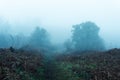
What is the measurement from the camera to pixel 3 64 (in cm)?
2848

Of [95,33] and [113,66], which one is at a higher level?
[95,33]

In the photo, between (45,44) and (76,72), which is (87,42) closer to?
(45,44)

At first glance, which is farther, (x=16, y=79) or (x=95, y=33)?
(x=95, y=33)

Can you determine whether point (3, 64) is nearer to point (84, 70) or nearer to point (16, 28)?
point (84, 70)

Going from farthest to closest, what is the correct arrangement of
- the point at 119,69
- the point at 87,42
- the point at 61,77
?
the point at 87,42 < the point at 119,69 < the point at 61,77

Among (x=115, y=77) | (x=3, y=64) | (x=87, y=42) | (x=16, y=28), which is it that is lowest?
(x=115, y=77)

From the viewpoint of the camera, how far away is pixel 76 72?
96.4 ft

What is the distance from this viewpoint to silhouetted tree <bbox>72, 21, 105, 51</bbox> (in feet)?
290

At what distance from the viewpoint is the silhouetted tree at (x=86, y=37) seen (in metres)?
88.4

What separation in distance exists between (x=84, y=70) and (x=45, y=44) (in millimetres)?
74076

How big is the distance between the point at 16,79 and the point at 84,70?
31.1ft

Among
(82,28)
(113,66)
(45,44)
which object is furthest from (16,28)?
(113,66)

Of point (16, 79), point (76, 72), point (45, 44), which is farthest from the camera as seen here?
point (45, 44)

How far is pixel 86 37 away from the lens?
89.5 meters
